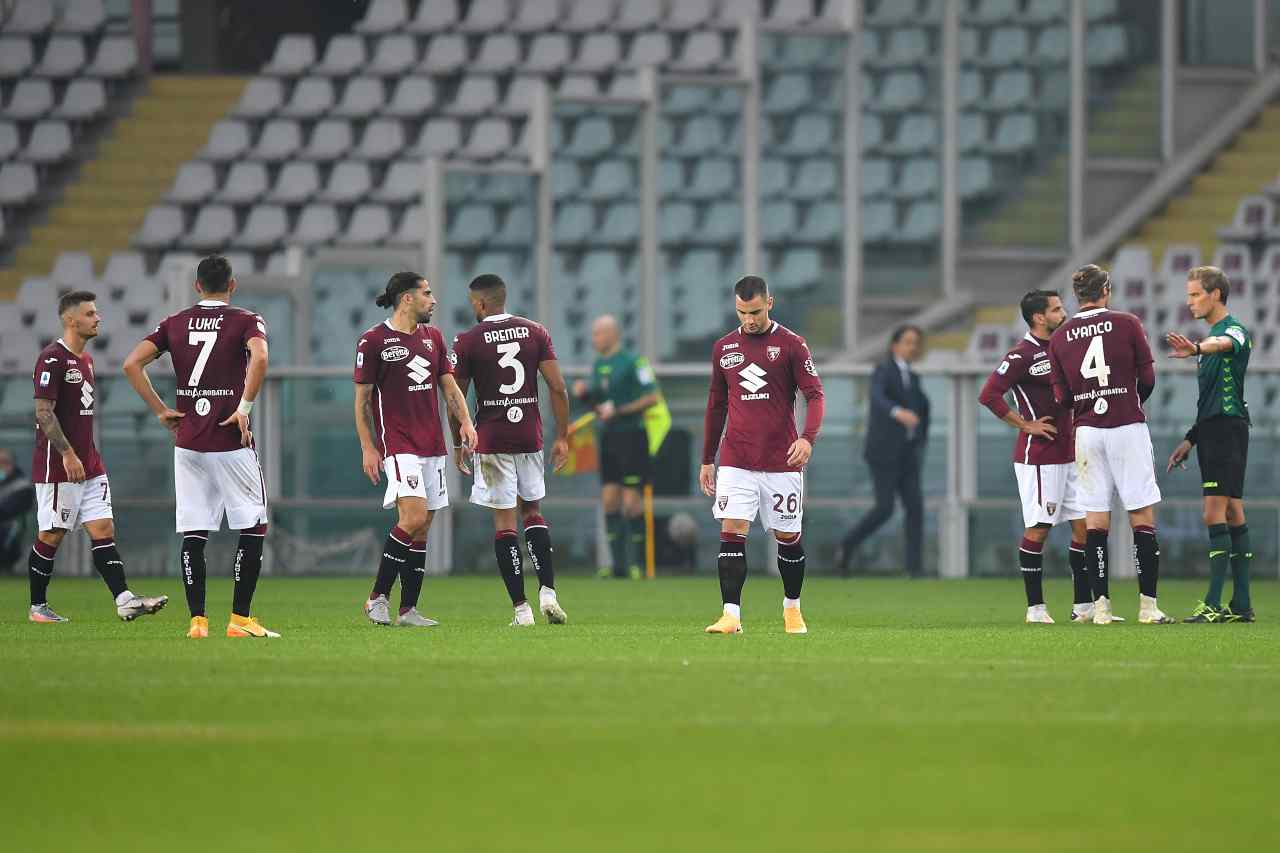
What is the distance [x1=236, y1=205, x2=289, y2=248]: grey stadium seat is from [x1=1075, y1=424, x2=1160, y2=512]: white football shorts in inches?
609

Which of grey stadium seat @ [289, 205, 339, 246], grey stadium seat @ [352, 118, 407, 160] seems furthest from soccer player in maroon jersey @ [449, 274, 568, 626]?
grey stadium seat @ [352, 118, 407, 160]

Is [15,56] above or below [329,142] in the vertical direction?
above

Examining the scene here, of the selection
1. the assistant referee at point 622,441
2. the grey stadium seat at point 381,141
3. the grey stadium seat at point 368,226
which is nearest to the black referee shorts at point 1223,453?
the assistant referee at point 622,441

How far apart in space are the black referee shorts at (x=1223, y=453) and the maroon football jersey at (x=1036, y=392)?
729mm

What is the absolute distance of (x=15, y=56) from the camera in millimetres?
29188

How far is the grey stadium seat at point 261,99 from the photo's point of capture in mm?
27609

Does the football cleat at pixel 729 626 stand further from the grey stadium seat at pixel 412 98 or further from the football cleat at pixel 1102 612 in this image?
the grey stadium seat at pixel 412 98

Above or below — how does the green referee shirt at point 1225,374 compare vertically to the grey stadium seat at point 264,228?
below

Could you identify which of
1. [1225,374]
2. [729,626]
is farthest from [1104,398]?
[729,626]

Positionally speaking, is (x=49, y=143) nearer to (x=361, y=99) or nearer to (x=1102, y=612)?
(x=361, y=99)

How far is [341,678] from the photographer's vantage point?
28.0ft

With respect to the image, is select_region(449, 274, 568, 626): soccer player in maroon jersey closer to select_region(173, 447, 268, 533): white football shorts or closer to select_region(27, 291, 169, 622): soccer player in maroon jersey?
select_region(173, 447, 268, 533): white football shorts

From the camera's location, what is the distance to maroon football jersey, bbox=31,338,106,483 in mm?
12227

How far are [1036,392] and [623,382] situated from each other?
22.9 feet
